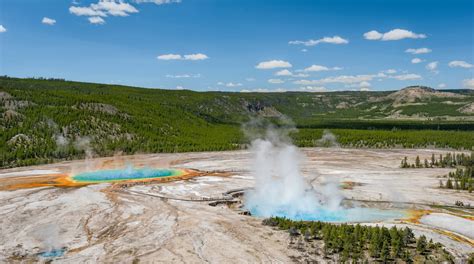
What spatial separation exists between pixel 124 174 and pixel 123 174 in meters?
0.15

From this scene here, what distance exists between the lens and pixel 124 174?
64625 mm

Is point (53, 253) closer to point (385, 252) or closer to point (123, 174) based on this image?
point (385, 252)

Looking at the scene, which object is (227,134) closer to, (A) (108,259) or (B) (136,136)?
(B) (136,136)

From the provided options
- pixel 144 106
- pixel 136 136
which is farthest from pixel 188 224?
pixel 144 106

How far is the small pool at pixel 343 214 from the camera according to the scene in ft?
127

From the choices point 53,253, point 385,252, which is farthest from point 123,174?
point 385,252

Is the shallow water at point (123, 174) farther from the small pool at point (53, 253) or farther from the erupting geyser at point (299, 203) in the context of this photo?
the small pool at point (53, 253)

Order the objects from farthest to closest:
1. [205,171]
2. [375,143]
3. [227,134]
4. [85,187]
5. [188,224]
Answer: [227,134], [375,143], [205,171], [85,187], [188,224]

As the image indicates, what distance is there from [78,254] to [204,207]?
1536 cm

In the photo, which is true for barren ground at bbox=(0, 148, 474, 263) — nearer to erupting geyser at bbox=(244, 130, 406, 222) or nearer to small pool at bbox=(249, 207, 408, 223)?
small pool at bbox=(249, 207, 408, 223)

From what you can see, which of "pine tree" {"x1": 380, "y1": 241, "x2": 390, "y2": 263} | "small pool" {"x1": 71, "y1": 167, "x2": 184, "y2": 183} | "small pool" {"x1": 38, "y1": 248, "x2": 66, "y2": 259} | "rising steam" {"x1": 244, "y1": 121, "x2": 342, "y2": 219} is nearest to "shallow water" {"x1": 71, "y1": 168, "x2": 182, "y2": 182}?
"small pool" {"x1": 71, "y1": 167, "x2": 184, "y2": 183}

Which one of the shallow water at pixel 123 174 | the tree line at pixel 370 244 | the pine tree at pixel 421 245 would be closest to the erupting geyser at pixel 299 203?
the tree line at pixel 370 244

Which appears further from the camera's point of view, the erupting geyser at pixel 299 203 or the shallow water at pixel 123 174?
the shallow water at pixel 123 174

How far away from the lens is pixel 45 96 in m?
126
